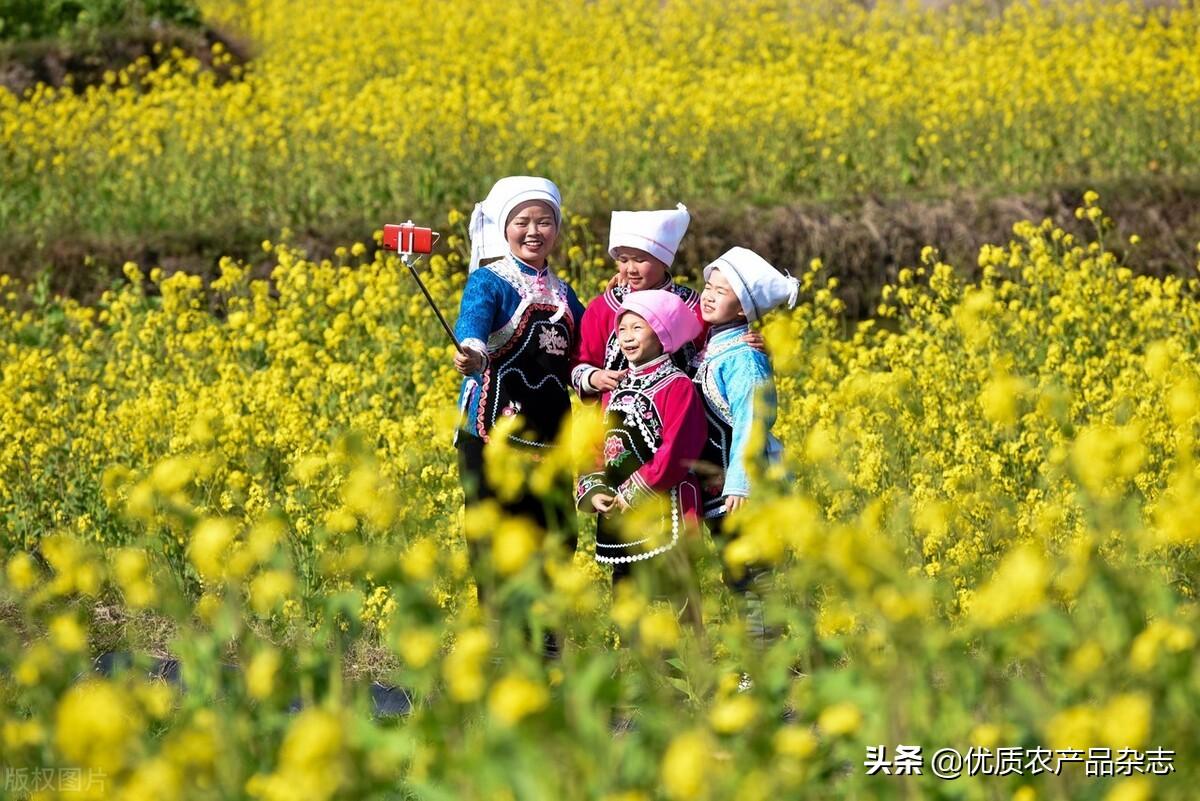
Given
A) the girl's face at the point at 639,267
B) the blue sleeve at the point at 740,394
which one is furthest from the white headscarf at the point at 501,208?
the blue sleeve at the point at 740,394

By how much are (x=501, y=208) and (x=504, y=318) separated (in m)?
0.29

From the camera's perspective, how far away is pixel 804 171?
10.4 metres

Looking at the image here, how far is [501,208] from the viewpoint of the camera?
14.0 feet

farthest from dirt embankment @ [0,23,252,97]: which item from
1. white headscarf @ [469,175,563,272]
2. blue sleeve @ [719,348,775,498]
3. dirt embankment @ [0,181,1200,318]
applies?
blue sleeve @ [719,348,775,498]

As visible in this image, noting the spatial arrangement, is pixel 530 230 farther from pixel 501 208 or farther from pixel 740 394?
pixel 740 394

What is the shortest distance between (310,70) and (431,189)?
4.78 metres

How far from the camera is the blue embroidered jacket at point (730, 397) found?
391cm

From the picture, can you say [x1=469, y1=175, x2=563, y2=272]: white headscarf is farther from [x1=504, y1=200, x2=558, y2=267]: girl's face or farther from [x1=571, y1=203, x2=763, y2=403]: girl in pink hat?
[x1=571, y1=203, x2=763, y2=403]: girl in pink hat

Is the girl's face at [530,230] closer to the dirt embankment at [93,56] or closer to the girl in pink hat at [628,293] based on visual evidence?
the girl in pink hat at [628,293]

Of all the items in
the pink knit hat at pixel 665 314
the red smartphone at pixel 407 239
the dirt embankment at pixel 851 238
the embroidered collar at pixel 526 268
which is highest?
the red smartphone at pixel 407 239

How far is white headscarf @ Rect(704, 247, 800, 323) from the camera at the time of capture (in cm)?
396

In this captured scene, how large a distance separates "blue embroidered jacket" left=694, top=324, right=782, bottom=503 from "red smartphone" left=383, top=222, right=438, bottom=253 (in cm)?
74

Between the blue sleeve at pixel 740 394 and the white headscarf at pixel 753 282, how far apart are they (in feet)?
0.36

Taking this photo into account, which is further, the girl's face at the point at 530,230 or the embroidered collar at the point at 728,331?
the girl's face at the point at 530,230
